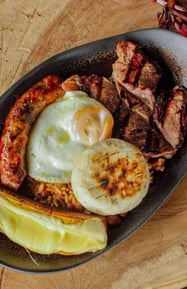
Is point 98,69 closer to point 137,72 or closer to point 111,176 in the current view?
point 137,72

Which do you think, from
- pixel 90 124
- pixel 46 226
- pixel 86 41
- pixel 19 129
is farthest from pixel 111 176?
pixel 86 41

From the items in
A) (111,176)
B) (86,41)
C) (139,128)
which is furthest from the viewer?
(86,41)

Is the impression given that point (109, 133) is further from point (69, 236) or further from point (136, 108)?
point (69, 236)

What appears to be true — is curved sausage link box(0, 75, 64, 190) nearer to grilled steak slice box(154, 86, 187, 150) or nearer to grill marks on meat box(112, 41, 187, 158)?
grill marks on meat box(112, 41, 187, 158)

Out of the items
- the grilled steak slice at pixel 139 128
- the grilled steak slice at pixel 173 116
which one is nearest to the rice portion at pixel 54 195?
the grilled steak slice at pixel 139 128

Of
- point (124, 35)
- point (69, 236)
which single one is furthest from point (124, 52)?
point (69, 236)
